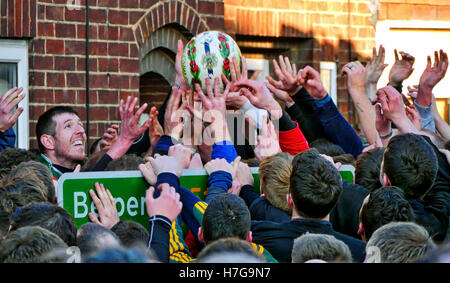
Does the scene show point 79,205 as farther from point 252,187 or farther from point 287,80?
point 287,80

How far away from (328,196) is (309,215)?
0.12 metres

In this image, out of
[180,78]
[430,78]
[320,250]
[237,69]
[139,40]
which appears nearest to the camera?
[320,250]

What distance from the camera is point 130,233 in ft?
11.4

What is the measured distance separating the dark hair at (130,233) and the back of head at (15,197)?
494 millimetres

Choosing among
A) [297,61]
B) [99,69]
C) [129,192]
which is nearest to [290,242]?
[129,192]

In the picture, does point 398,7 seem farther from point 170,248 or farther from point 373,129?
point 170,248

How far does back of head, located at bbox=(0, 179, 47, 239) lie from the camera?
3697mm

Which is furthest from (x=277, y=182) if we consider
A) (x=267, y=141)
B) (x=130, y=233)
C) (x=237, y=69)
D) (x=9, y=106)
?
(x=9, y=106)

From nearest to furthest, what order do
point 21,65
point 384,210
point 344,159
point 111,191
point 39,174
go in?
point 384,210 < point 39,174 < point 111,191 < point 344,159 < point 21,65

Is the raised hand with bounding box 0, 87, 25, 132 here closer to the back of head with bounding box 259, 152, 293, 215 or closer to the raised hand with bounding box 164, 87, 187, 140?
the raised hand with bounding box 164, 87, 187, 140

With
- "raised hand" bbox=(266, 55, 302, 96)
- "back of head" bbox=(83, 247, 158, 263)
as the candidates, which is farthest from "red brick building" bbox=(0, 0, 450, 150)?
"back of head" bbox=(83, 247, 158, 263)

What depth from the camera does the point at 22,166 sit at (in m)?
4.16

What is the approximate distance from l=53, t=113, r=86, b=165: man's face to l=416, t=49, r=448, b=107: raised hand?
2.64 metres

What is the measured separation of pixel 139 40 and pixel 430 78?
3328mm
